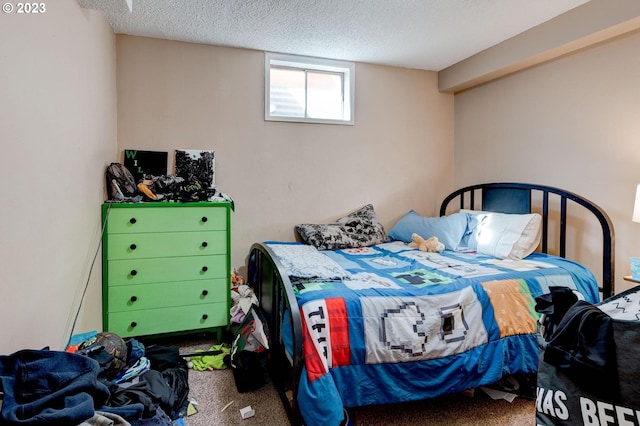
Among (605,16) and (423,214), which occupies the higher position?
(605,16)

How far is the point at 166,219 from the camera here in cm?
245

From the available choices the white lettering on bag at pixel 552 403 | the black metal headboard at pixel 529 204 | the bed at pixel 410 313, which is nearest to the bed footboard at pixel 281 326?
A: the bed at pixel 410 313

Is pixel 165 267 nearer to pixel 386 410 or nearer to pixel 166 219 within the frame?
pixel 166 219

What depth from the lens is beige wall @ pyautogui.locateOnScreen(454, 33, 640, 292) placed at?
2324mm

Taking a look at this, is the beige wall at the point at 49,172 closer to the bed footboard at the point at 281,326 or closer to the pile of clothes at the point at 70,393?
the pile of clothes at the point at 70,393

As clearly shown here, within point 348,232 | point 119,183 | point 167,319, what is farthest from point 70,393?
point 348,232

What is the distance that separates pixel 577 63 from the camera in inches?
103

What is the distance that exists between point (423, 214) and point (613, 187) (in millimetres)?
1693

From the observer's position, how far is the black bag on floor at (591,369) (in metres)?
0.99

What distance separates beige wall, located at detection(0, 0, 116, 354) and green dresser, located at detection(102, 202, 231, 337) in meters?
0.12

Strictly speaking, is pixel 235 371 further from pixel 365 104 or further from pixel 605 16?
pixel 605 16

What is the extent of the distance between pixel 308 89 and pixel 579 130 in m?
2.30

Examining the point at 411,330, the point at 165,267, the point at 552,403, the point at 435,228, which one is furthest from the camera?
the point at 435,228

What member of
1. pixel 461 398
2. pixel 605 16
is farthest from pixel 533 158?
pixel 461 398
